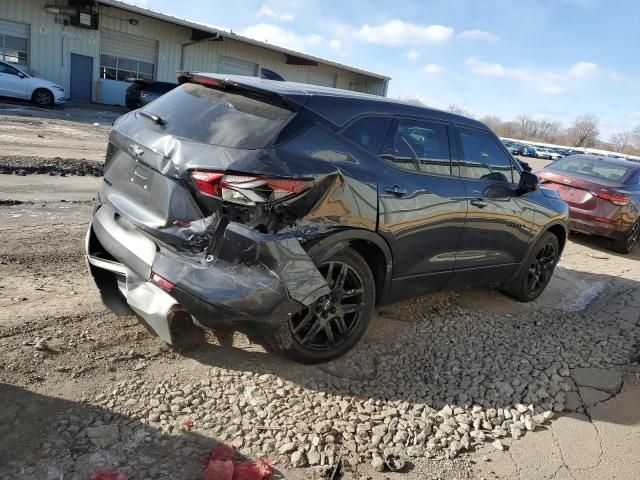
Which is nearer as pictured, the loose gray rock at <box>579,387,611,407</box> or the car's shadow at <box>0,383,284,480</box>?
the car's shadow at <box>0,383,284,480</box>

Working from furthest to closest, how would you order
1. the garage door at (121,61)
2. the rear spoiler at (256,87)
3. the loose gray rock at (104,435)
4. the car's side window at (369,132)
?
the garage door at (121,61)
the car's side window at (369,132)
the rear spoiler at (256,87)
the loose gray rock at (104,435)

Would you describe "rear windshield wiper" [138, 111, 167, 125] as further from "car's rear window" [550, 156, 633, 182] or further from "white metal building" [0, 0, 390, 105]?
"white metal building" [0, 0, 390, 105]

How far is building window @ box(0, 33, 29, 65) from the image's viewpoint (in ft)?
74.0

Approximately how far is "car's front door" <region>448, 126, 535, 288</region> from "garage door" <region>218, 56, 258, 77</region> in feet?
90.5

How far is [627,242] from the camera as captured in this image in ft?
30.0

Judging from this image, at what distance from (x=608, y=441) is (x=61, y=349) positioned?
3611 mm

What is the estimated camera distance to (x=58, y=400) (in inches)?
113

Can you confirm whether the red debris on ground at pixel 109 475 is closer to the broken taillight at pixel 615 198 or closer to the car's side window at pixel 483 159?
the car's side window at pixel 483 159

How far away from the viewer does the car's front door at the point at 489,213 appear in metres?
4.50

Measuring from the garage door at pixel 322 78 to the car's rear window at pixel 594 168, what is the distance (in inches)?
1109

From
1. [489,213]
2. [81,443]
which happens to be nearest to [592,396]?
[489,213]

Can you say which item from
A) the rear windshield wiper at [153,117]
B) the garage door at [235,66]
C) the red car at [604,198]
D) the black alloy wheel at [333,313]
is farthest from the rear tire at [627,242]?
the garage door at [235,66]

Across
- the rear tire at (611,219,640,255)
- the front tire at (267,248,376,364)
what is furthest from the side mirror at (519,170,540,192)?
the rear tire at (611,219,640,255)

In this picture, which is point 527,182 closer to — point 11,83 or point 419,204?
point 419,204
